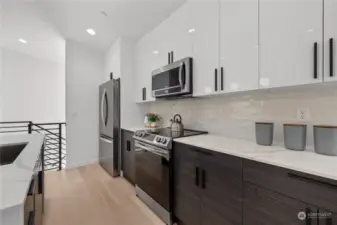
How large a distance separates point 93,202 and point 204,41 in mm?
2464

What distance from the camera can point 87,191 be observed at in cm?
314

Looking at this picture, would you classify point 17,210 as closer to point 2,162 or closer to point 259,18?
point 2,162

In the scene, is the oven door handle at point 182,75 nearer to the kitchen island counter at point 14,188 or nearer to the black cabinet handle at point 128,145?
the black cabinet handle at point 128,145

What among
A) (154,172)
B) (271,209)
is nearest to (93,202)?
(154,172)

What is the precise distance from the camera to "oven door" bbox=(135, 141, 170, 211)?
7.13 ft

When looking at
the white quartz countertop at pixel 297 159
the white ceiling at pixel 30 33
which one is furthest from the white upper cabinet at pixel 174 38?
the white ceiling at pixel 30 33

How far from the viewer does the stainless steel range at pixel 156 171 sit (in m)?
2.14

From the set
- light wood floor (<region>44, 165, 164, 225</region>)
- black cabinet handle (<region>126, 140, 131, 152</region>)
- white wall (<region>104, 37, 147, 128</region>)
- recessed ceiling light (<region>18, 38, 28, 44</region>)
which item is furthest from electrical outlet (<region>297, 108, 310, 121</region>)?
recessed ceiling light (<region>18, 38, 28, 44</region>)

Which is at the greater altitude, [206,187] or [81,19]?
[81,19]

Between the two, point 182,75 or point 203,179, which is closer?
point 203,179

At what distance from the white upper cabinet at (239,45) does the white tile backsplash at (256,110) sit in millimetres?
250

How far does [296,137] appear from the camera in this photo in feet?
5.01

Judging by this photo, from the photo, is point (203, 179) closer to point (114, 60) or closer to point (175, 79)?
point (175, 79)

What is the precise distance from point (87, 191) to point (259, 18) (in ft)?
10.3
